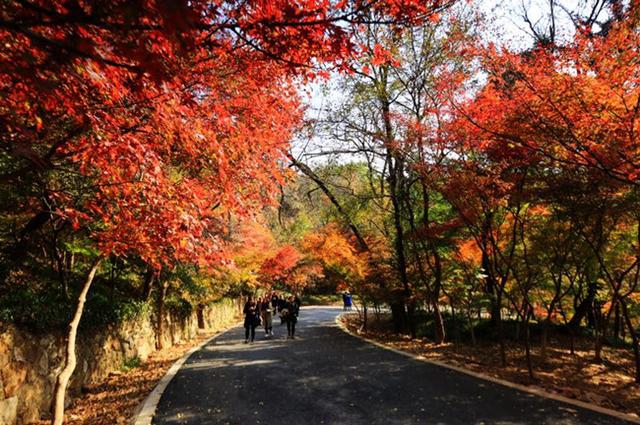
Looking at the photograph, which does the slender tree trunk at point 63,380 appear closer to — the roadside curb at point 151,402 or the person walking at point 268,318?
the roadside curb at point 151,402

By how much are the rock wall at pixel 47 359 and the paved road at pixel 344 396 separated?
1685 millimetres

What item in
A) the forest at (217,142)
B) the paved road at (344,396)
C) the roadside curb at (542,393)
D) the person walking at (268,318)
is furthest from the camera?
the person walking at (268,318)

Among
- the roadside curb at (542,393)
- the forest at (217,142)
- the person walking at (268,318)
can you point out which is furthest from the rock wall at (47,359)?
the roadside curb at (542,393)

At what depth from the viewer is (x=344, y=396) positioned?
6145mm

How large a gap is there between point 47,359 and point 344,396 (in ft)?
16.1

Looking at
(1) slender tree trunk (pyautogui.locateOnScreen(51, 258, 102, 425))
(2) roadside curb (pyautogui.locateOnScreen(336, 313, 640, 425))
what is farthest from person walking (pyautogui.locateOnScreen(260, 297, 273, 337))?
(1) slender tree trunk (pyautogui.locateOnScreen(51, 258, 102, 425))

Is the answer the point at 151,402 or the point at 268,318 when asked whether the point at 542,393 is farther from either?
the point at 268,318

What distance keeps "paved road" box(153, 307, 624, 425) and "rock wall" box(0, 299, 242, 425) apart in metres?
1.69

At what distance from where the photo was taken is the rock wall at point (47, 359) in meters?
5.26

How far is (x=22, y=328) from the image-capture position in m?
5.78

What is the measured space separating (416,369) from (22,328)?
7016 mm

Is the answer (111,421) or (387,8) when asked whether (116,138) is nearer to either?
(387,8)

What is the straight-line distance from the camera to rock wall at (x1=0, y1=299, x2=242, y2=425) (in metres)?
5.26

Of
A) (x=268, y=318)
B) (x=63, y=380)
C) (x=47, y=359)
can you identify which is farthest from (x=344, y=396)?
(x=268, y=318)
